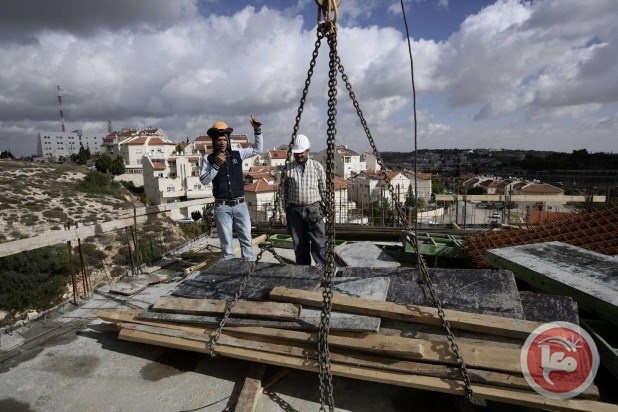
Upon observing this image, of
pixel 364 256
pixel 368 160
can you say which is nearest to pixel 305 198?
pixel 364 256

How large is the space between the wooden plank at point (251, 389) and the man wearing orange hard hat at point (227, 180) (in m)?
1.62

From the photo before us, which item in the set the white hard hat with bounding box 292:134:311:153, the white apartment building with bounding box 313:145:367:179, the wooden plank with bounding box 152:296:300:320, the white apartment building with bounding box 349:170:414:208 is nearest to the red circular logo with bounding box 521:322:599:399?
the white apartment building with bounding box 349:170:414:208

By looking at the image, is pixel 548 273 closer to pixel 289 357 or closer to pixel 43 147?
pixel 289 357

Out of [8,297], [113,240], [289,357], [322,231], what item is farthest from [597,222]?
[113,240]

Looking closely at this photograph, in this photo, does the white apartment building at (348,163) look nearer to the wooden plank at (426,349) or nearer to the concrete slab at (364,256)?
the concrete slab at (364,256)

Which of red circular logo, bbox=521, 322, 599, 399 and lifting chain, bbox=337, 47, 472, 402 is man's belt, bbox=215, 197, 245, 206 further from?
red circular logo, bbox=521, 322, 599, 399

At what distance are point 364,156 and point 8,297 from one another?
54.1 m

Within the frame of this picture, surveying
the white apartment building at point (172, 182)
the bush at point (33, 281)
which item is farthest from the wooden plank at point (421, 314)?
the white apartment building at point (172, 182)

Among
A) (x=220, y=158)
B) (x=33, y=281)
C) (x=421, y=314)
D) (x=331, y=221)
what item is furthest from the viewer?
(x=33, y=281)

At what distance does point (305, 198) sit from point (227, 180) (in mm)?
998

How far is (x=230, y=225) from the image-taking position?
4.30 meters

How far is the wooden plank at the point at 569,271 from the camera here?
2.63 m

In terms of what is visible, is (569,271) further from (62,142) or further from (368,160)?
(62,142)

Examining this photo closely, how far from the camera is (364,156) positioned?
205 feet
